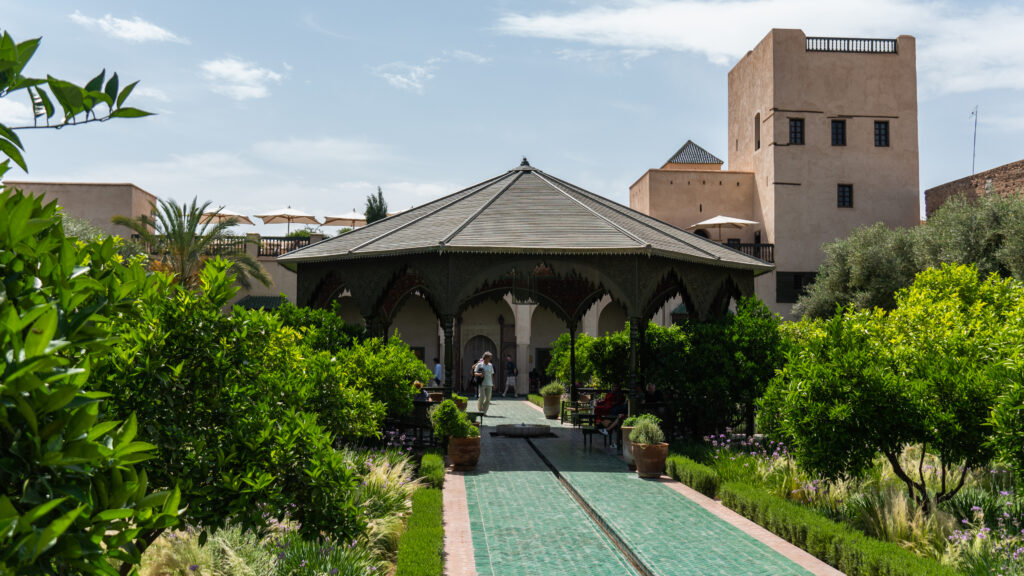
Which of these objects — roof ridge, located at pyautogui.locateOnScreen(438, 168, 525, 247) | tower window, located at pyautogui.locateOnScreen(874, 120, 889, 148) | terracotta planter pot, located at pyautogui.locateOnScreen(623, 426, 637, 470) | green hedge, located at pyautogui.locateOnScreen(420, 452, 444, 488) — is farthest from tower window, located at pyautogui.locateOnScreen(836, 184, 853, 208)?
green hedge, located at pyautogui.locateOnScreen(420, 452, 444, 488)

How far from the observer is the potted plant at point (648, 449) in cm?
1267

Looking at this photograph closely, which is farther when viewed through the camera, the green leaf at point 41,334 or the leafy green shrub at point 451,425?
the leafy green shrub at point 451,425

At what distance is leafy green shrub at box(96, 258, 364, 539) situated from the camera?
15.8ft

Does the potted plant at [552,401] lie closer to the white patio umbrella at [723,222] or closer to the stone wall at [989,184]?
the white patio umbrella at [723,222]

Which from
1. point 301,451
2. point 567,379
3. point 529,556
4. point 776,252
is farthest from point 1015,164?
point 301,451

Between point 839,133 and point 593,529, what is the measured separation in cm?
3374

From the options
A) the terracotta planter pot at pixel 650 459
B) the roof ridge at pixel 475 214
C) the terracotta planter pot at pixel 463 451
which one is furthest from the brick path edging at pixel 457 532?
the roof ridge at pixel 475 214

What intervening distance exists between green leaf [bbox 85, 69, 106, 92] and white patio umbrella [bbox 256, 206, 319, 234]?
4060 centimetres

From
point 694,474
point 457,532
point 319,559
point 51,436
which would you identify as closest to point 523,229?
point 694,474

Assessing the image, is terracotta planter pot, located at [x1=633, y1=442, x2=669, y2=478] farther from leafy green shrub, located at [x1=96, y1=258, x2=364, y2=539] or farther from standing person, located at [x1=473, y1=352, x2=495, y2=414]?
standing person, located at [x1=473, y1=352, x2=495, y2=414]

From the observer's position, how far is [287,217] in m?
42.5

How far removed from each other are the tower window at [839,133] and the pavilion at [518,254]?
71.5 feet

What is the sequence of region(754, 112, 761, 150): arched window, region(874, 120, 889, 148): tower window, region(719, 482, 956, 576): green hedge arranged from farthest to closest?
1. region(754, 112, 761, 150): arched window
2. region(874, 120, 889, 148): tower window
3. region(719, 482, 956, 576): green hedge

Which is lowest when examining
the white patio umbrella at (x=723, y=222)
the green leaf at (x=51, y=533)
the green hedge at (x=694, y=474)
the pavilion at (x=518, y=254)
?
the green hedge at (x=694, y=474)
